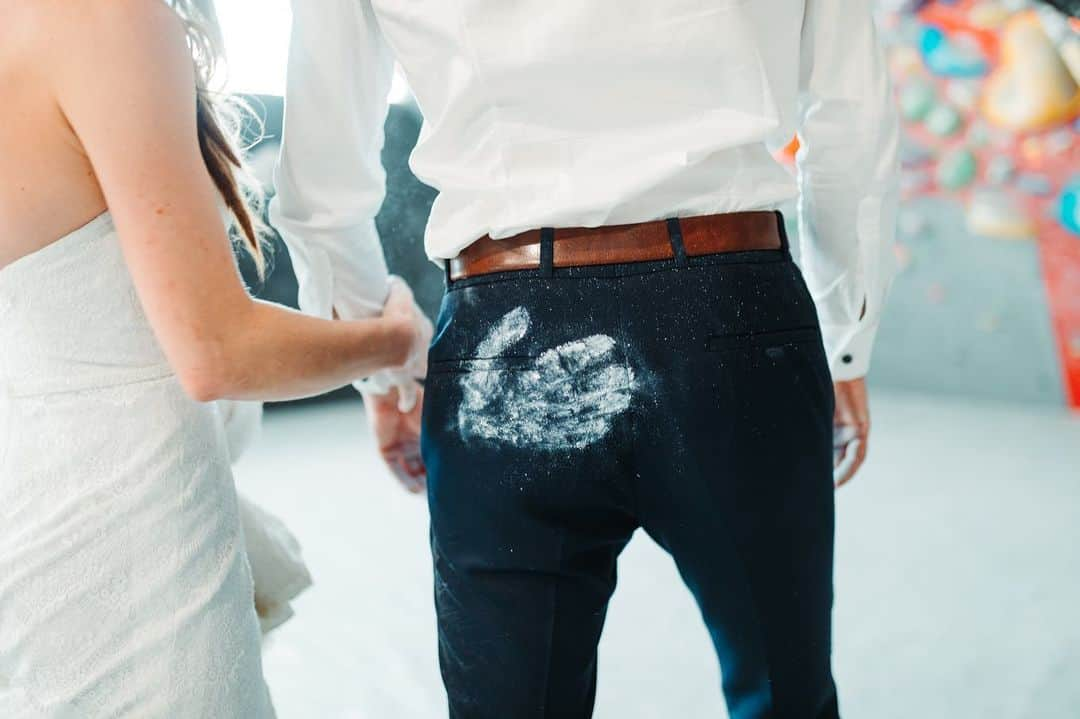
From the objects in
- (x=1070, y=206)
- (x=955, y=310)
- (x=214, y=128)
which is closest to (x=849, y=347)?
A: (x=214, y=128)

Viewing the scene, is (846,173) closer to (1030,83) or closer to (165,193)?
(165,193)

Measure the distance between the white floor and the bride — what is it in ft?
3.61

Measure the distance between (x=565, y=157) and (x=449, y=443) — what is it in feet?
0.83

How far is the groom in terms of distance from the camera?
787 mm

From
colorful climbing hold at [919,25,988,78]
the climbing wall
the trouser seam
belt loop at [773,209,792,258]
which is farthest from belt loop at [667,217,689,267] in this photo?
colorful climbing hold at [919,25,988,78]

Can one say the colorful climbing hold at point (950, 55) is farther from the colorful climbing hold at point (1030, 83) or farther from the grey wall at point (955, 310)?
the grey wall at point (955, 310)

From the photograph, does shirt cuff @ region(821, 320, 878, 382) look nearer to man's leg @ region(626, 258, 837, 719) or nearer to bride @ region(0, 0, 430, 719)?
man's leg @ region(626, 258, 837, 719)

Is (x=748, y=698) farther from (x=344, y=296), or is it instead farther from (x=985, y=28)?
(x=985, y=28)

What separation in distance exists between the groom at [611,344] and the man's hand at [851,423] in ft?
1.03

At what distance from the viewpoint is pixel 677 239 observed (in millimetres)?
794

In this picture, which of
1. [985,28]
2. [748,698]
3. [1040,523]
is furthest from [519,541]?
[985,28]

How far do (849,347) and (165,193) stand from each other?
74 cm

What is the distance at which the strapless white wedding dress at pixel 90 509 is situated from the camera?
759 mm

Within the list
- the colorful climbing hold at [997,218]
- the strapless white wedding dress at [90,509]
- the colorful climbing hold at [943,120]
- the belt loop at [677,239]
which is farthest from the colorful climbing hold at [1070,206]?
the strapless white wedding dress at [90,509]
